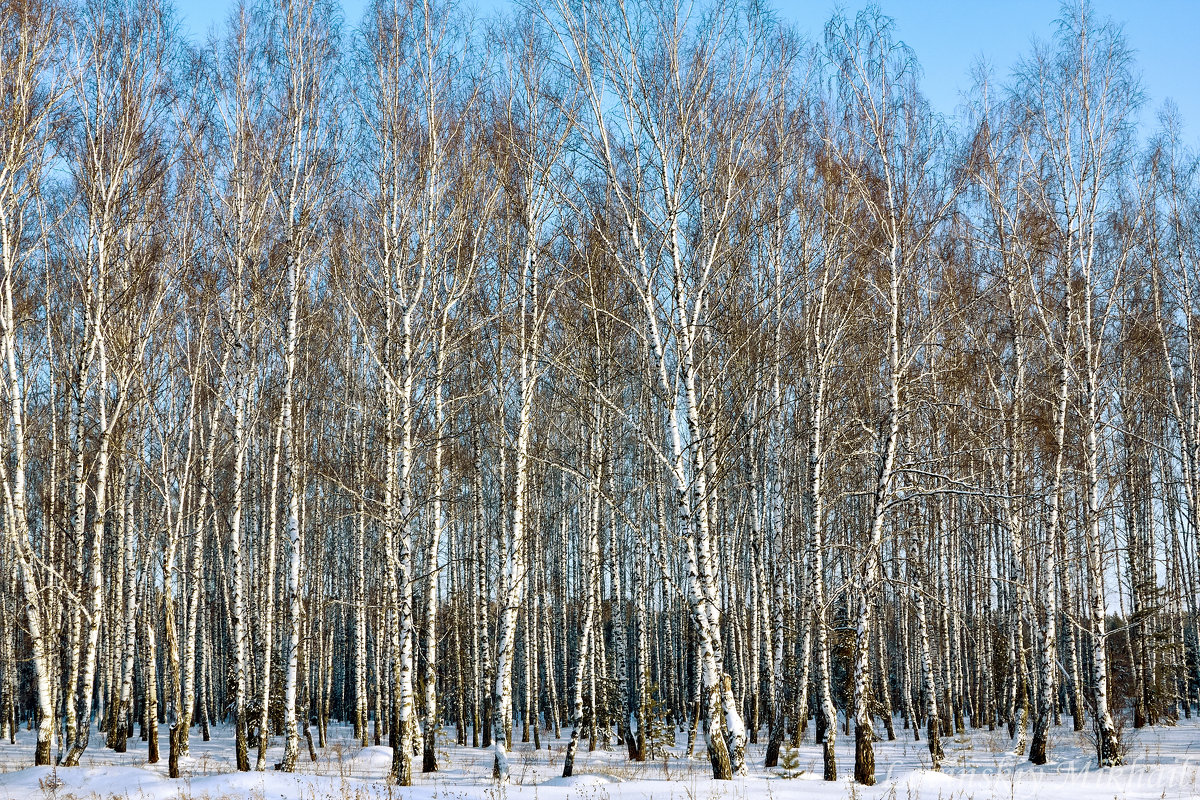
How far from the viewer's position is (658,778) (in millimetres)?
11164

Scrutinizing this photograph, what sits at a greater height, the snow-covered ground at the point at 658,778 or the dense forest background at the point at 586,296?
the dense forest background at the point at 586,296

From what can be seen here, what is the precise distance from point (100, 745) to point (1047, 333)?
805 inches

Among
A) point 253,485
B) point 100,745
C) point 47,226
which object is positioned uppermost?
point 47,226

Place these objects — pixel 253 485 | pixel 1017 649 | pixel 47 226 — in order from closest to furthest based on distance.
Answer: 1. pixel 47 226
2. pixel 1017 649
3. pixel 253 485

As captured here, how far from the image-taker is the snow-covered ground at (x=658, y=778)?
27.0ft

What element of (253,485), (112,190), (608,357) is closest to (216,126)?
(112,190)

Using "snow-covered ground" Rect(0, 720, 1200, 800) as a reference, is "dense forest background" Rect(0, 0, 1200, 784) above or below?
above

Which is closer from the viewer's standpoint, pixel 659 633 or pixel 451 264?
pixel 451 264

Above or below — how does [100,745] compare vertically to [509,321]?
below

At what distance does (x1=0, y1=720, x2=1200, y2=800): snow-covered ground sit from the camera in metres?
8.24

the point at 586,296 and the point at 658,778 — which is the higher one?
the point at 586,296

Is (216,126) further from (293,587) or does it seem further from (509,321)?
(293,587)

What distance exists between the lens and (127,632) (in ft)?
46.0

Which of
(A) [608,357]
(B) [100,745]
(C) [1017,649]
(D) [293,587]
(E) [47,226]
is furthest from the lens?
(B) [100,745]
